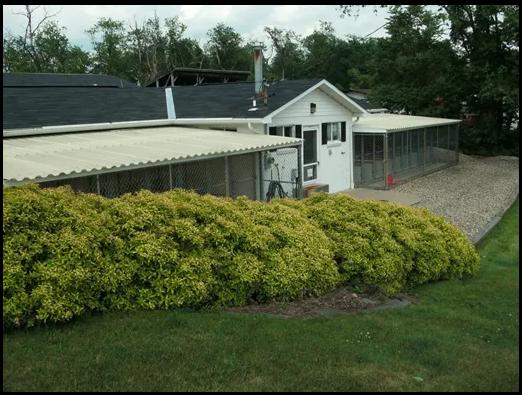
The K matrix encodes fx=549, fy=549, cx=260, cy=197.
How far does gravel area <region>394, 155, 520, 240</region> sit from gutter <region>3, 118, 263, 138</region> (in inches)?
247

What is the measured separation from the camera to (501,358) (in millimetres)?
5176

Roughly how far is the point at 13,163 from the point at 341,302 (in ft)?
19.1

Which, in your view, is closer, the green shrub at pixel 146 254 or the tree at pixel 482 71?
the green shrub at pixel 146 254

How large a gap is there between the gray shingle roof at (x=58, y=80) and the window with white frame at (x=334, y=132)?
27.8 ft

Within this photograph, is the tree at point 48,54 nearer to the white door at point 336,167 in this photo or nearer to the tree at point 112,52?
the tree at point 112,52

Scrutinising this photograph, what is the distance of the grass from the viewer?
438cm

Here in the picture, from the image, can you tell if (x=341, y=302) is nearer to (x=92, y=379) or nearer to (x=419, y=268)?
(x=419, y=268)

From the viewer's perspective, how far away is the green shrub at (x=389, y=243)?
7.93 meters

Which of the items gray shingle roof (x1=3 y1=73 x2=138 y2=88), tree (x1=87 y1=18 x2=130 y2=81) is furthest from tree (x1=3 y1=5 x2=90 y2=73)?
gray shingle roof (x1=3 y1=73 x2=138 y2=88)

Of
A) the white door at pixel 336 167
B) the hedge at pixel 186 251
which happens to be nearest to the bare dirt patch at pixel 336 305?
the hedge at pixel 186 251

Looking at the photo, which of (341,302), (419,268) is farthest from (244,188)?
(341,302)

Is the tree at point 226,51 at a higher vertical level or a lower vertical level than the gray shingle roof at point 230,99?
higher

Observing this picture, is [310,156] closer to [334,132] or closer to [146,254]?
[334,132]

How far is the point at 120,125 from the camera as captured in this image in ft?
48.3
